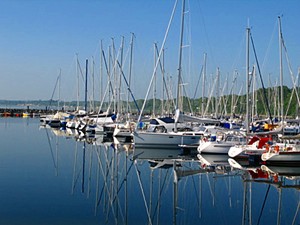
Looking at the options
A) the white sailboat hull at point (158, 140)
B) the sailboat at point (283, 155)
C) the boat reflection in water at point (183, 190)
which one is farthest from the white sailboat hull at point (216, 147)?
the sailboat at point (283, 155)

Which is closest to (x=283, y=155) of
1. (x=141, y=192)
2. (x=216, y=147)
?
(x=216, y=147)

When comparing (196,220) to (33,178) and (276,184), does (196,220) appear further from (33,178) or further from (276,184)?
(33,178)

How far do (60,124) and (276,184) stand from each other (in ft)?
209

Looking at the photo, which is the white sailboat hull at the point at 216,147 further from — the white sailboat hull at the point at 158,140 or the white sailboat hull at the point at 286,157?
the white sailboat hull at the point at 286,157

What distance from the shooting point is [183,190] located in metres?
22.9

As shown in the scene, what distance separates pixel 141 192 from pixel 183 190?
193 centimetres

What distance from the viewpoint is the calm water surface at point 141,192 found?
1762 centimetres

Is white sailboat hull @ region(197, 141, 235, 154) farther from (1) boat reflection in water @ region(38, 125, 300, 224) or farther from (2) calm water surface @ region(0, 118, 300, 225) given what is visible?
(2) calm water surface @ region(0, 118, 300, 225)

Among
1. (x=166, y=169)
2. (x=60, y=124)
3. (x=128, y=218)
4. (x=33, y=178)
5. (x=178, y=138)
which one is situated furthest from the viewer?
(x=60, y=124)

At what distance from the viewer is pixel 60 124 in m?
84.4

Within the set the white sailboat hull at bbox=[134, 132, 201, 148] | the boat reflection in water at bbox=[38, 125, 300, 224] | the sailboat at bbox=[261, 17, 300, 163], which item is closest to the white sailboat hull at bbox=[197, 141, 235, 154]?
the boat reflection in water at bbox=[38, 125, 300, 224]

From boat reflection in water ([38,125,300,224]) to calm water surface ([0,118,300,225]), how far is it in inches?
1.3

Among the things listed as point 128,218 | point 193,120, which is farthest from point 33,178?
point 193,120

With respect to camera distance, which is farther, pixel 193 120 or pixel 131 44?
pixel 131 44
